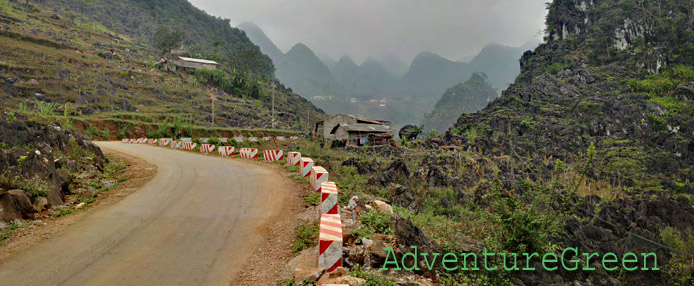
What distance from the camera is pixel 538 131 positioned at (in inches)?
1833

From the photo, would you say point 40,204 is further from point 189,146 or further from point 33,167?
point 189,146

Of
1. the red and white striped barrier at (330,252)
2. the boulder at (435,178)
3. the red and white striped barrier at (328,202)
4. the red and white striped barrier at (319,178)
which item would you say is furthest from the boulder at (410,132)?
the red and white striped barrier at (330,252)

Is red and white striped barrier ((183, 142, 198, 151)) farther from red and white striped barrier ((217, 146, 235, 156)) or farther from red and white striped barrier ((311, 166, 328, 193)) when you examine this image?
red and white striped barrier ((311, 166, 328, 193))

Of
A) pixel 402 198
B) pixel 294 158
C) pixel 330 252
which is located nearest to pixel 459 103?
pixel 294 158

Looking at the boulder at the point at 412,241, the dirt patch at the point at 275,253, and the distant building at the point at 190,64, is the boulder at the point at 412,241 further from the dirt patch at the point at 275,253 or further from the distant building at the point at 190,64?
the distant building at the point at 190,64

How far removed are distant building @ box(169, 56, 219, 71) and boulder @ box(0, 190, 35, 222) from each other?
92.5 metres

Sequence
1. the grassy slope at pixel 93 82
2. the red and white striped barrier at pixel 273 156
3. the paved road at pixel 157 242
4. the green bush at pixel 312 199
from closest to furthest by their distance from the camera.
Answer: the paved road at pixel 157 242
the green bush at pixel 312 199
the red and white striped barrier at pixel 273 156
the grassy slope at pixel 93 82

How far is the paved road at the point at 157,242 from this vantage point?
5492mm

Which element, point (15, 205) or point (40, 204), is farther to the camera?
point (40, 204)

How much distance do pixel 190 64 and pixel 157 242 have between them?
99142 mm

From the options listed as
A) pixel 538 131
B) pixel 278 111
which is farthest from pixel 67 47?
pixel 538 131

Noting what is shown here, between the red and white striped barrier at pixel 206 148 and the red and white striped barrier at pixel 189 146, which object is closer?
the red and white striped barrier at pixel 206 148

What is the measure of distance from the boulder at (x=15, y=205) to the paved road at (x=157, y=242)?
1227 mm

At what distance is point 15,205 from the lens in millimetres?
8000
